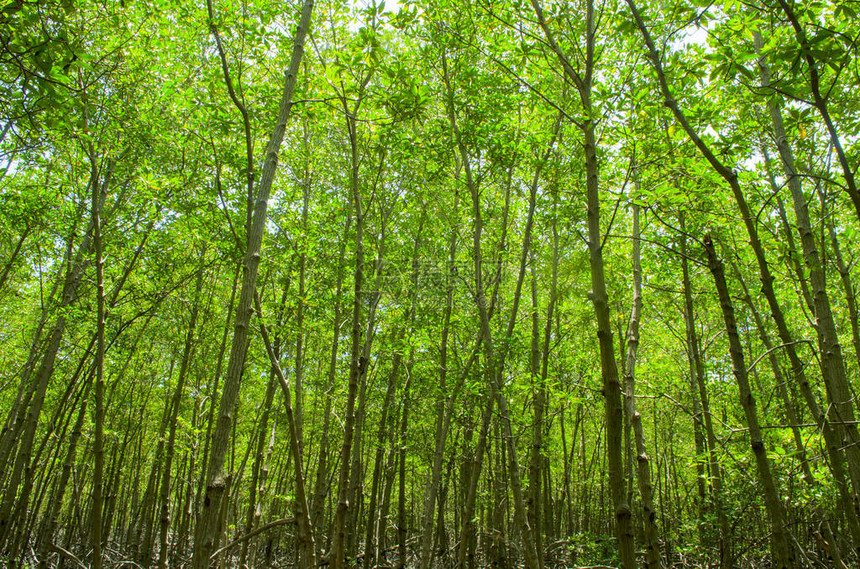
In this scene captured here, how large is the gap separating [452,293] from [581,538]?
5260mm

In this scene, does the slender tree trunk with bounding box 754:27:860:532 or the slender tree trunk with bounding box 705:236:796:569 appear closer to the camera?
the slender tree trunk with bounding box 705:236:796:569

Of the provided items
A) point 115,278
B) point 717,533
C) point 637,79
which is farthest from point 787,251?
point 115,278

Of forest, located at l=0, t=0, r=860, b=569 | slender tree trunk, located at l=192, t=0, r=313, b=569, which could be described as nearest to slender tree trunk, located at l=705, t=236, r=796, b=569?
forest, located at l=0, t=0, r=860, b=569

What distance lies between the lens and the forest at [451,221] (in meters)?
2.54

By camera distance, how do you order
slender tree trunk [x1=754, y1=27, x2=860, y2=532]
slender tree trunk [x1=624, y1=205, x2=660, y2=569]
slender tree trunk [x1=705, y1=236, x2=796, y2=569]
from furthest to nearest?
slender tree trunk [x1=624, y1=205, x2=660, y2=569], slender tree trunk [x1=754, y1=27, x2=860, y2=532], slender tree trunk [x1=705, y1=236, x2=796, y2=569]

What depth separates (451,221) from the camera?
6.93 metres

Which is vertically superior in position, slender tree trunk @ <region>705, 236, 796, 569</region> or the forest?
the forest

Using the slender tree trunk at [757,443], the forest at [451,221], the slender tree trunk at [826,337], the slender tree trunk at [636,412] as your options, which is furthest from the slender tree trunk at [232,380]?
the slender tree trunk at [636,412]

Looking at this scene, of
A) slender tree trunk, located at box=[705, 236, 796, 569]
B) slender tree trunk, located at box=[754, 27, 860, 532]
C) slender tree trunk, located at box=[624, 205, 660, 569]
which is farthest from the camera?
slender tree trunk, located at box=[624, 205, 660, 569]

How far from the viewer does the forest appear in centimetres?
254

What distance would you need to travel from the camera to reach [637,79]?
493 centimetres

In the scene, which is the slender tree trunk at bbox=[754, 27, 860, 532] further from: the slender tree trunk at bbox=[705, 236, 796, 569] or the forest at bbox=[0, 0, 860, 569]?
the slender tree trunk at bbox=[705, 236, 796, 569]

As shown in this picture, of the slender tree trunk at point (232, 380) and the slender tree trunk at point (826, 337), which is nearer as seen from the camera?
the slender tree trunk at point (232, 380)

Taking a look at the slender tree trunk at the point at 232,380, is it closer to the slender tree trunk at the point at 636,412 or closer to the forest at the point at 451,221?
the forest at the point at 451,221
